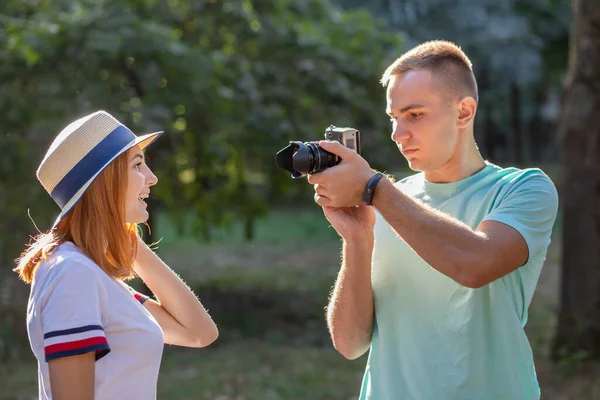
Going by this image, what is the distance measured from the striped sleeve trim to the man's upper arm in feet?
3.08

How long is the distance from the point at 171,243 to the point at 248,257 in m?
2.66

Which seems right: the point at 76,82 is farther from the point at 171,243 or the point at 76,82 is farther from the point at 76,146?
the point at 171,243

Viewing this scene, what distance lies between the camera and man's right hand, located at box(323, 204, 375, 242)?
8.23 ft

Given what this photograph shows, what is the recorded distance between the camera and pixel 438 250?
2230mm

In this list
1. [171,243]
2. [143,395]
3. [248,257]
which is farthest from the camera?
[171,243]

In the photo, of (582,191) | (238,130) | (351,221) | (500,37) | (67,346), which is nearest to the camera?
(67,346)

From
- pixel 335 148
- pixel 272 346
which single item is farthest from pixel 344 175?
pixel 272 346

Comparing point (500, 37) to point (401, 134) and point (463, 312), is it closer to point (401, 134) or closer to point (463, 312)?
point (401, 134)

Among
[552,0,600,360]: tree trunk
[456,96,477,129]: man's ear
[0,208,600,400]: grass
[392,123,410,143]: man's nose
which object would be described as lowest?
[0,208,600,400]: grass

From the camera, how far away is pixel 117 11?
24.5 ft

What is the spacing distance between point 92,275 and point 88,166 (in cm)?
28

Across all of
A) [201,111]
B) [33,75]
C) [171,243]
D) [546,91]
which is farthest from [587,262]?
[546,91]

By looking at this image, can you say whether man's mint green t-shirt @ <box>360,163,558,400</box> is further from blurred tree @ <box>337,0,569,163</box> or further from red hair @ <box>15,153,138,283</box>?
blurred tree @ <box>337,0,569,163</box>

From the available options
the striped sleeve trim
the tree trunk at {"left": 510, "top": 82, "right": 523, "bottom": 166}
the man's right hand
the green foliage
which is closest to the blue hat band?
the striped sleeve trim
